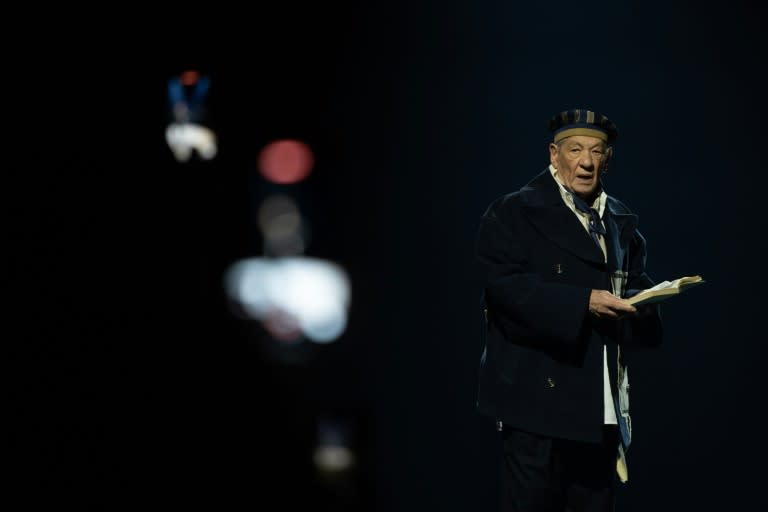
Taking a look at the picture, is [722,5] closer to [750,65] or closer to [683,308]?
[750,65]

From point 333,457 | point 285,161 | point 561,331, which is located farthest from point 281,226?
point 561,331

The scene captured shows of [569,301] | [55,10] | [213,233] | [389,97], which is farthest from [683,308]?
[55,10]

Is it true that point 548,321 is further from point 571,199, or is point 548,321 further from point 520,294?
point 571,199

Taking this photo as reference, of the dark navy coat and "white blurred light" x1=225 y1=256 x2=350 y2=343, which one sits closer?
the dark navy coat

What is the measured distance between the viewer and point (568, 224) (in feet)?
5.84

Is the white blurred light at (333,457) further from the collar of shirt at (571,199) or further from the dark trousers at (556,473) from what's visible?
the collar of shirt at (571,199)

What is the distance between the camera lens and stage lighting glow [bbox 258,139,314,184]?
2303 mm

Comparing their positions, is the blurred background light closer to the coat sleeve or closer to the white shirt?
the coat sleeve

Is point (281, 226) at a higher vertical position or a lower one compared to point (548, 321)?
higher

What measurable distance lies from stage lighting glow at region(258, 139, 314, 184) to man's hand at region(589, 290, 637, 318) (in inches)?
40.3

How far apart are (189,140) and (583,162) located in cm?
107

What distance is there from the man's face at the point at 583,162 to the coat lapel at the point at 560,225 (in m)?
0.05

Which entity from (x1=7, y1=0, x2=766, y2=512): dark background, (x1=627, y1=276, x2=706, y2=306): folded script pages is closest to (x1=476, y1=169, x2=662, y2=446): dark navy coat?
(x1=627, y1=276, x2=706, y2=306): folded script pages

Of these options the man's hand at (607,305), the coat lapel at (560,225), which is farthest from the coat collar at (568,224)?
Answer: the man's hand at (607,305)
